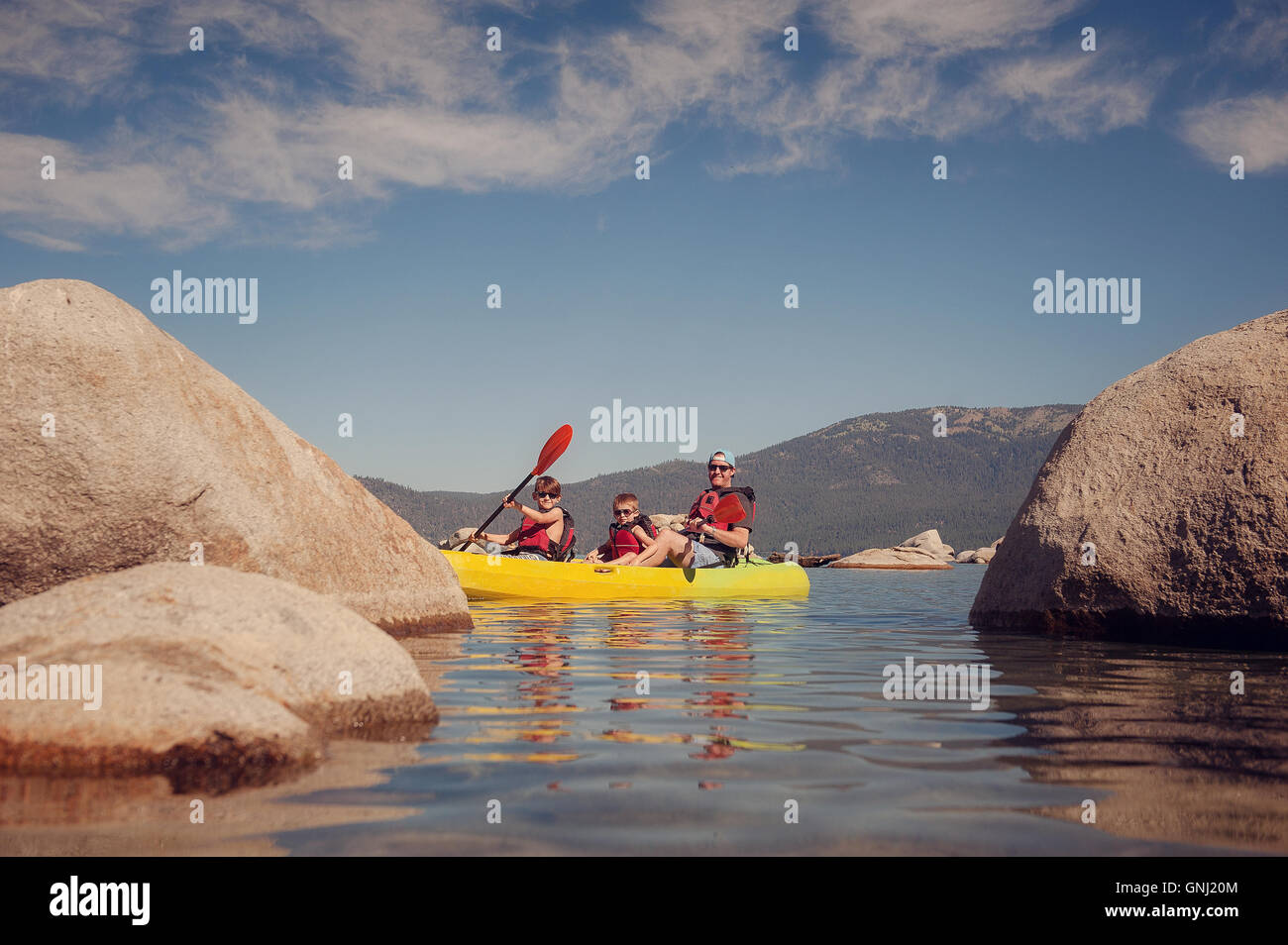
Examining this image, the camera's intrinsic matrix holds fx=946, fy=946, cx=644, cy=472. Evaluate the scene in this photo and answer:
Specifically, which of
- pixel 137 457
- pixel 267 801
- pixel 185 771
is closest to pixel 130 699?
pixel 185 771

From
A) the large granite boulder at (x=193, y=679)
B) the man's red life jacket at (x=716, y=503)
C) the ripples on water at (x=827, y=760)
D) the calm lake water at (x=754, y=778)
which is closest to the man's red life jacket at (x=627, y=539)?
the man's red life jacket at (x=716, y=503)

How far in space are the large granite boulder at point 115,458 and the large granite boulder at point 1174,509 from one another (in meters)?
6.76

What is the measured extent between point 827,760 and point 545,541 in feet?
36.6

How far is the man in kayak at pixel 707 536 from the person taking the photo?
15.4 metres

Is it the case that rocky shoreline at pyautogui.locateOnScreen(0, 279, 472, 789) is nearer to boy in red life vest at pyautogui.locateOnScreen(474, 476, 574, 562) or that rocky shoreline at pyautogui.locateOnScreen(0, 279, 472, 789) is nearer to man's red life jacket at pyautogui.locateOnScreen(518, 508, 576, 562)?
boy in red life vest at pyautogui.locateOnScreen(474, 476, 574, 562)

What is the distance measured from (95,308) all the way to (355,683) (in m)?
4.01

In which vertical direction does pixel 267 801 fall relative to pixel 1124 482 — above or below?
below

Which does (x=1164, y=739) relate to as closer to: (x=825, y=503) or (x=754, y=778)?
(x=754, y=778)

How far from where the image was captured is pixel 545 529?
14.9 meters

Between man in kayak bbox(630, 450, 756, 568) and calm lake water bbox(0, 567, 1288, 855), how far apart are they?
8726mm

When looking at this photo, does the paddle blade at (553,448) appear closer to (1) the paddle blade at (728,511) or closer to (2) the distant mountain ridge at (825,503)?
(1) the paddle blade at (728,511)

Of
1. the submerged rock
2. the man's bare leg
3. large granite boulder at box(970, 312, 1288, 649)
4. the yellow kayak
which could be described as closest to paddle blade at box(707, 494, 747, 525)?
the yellow kayak
